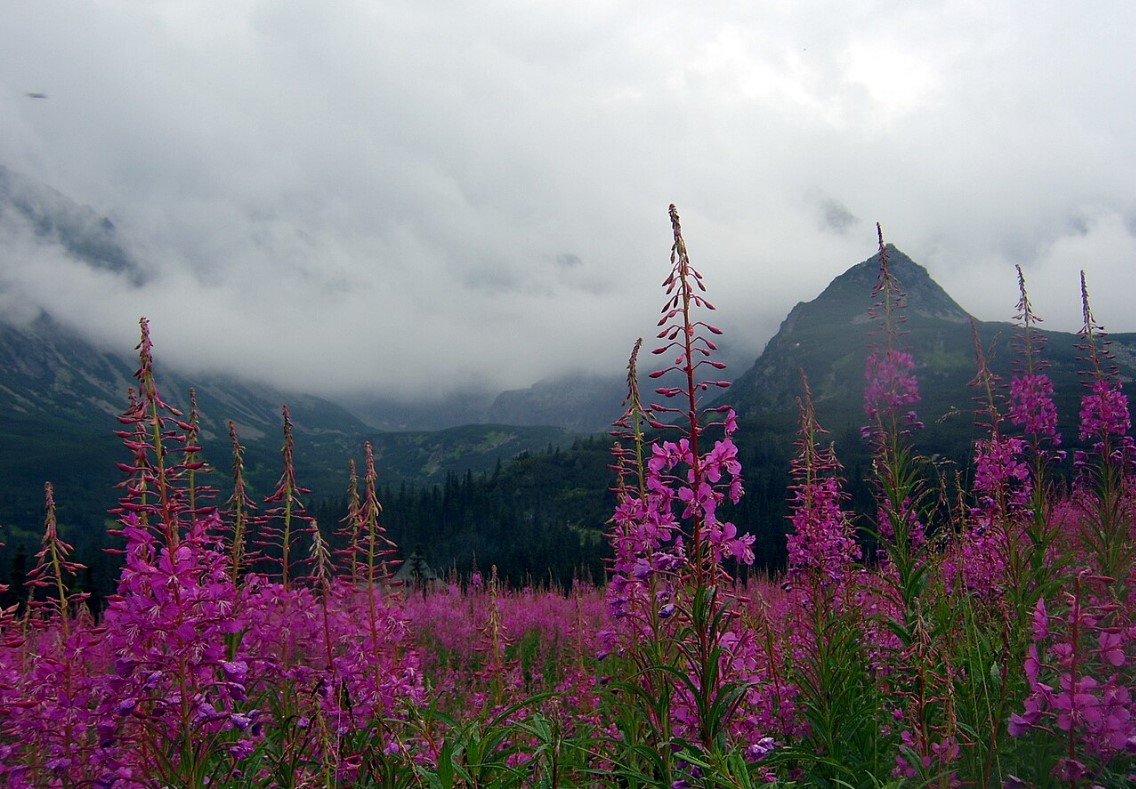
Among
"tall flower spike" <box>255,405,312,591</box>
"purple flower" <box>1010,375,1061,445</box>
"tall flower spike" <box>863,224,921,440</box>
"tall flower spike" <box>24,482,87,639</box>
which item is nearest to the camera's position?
"tall flower spike" <box>24,482,87,639</box>

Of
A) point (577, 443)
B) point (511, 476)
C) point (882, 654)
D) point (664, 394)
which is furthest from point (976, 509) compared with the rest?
point (577, 443)

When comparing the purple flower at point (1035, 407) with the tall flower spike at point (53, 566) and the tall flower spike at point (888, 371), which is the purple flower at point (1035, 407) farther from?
the tall flower spike at point (53, 566)

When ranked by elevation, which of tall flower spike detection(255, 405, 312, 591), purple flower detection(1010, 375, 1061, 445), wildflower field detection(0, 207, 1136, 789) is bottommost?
wildflower field detection(0, 207, 1136, 789)

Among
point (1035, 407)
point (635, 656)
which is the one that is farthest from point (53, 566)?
point (1035, 407)

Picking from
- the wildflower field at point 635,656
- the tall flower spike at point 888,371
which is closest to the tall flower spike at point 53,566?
the wildflower field at point 635,656

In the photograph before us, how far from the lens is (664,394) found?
3.62 metres

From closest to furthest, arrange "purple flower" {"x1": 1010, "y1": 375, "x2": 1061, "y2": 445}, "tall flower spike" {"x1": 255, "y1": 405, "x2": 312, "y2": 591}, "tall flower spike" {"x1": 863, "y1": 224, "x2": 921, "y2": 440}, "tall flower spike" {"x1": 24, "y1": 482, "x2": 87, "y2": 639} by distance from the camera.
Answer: "tall flower spike" {"x1": 24, "y1": 482, "x2": 87, "y2": 639}
"tall flower spike" {"x1": 255, "y1": 405, "x2": 312, "y2": 591}
"tall flower spike" {"x1": 863, "y1": 224, "x2": 921, "y2": 440}
"purple flower" {"x1": 1010, "y1": 375, "x2": 1061, "y2": 445}

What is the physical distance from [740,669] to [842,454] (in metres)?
114

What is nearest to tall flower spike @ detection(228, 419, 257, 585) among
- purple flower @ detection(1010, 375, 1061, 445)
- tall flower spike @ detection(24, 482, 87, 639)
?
tall flower spike @ detection(24, 482, 87, 639)

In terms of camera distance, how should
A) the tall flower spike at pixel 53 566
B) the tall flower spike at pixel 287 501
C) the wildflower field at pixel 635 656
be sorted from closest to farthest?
the wildflower field at pixel 635 656 < the tall flower spike at pixel 53 566 < the tall flower spike at pixel 287 501

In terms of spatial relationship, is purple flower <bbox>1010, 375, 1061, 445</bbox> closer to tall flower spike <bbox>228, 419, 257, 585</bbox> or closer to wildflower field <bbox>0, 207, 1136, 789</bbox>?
wildflower field <bbox>0, 207, 1136, 789</bbox>

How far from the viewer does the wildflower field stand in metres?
2.94

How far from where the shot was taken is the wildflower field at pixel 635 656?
294cm

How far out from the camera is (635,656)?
3852 mm
